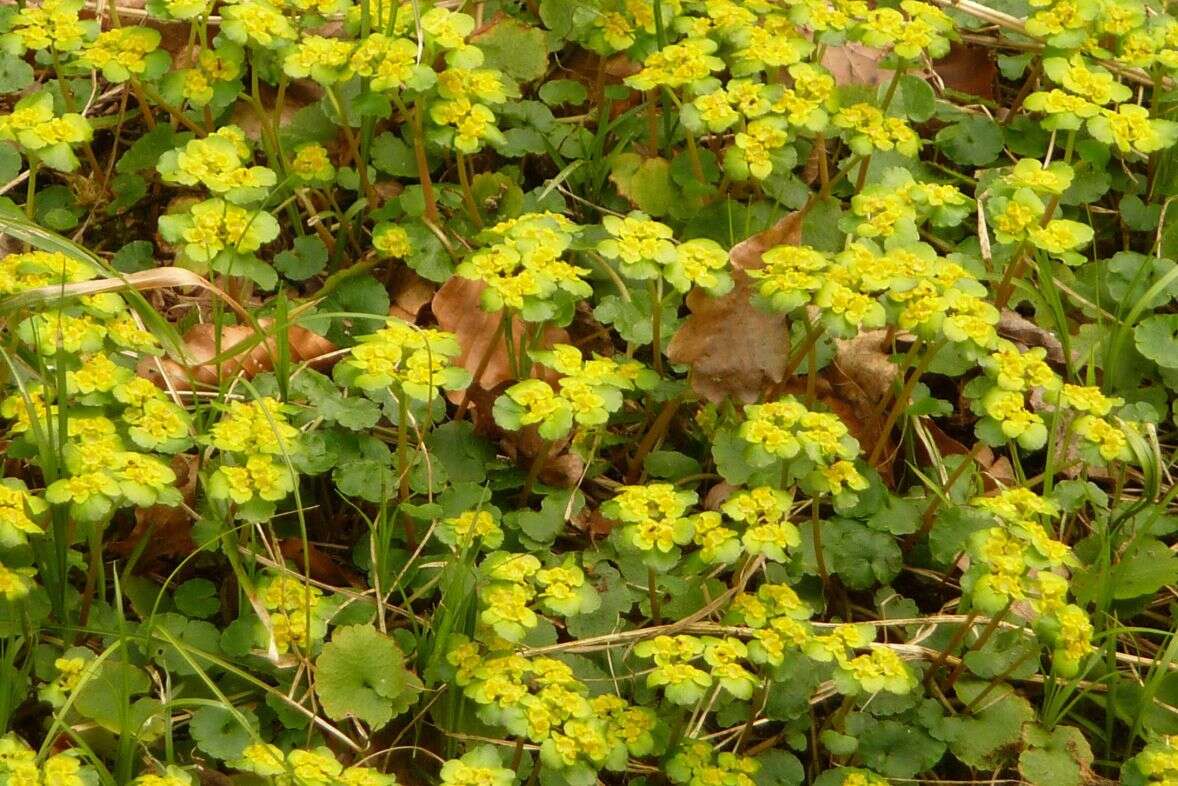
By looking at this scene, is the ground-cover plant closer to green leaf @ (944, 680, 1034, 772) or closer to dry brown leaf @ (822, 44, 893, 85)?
green leaf @ (944, 680, 1034, 772)

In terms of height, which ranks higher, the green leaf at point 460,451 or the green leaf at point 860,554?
the green leaf at point 460,451

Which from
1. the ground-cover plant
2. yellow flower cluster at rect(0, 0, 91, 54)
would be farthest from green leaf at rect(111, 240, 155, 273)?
yellow flower cluster at rect(0, 0, 91, 54)

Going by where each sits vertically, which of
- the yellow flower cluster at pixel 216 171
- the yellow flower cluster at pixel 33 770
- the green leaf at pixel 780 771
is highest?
the yellow flower cluster at pixel 216 171

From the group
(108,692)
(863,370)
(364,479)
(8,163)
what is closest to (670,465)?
(863,370)

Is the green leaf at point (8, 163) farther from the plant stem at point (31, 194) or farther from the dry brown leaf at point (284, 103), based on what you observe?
the dry brown leaf at point (284, 103)

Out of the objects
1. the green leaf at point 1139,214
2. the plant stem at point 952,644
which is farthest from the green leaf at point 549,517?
the green leaf at point 1139,214

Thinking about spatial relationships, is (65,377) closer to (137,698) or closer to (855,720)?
(137,698)
